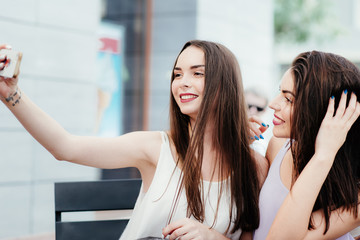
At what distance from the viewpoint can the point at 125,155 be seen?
7.09 ft

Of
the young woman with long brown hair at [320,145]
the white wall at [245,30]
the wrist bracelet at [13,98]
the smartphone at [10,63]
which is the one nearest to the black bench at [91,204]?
the wrist bracelet at [13,98]

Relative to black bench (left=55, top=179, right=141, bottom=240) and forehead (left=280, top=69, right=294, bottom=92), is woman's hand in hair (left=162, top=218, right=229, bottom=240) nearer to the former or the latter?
black bench (left=55, top=179, right=141, bottom=240)

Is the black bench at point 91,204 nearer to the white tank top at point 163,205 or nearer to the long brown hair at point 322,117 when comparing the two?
the white tank top at point 163,205

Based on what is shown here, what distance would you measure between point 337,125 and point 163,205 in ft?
2.64

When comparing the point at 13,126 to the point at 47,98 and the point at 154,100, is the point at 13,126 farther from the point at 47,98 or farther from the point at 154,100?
the point at 154,100

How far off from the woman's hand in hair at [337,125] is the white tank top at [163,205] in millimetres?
515

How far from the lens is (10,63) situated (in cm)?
177

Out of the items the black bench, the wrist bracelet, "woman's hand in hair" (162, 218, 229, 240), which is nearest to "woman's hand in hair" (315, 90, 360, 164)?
"woman's hand in hair" (162, 218, 229, 240)

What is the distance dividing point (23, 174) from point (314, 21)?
450 inches

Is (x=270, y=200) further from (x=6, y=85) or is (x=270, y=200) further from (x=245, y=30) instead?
(x=245, y=30)

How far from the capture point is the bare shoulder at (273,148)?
240 centimetres

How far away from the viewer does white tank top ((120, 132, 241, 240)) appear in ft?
7.02

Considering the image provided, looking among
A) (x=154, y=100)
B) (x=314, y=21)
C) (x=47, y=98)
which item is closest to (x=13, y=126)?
(x=47, y=98)

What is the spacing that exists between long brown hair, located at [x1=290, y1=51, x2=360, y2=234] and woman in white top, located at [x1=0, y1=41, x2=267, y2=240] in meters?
0.33
